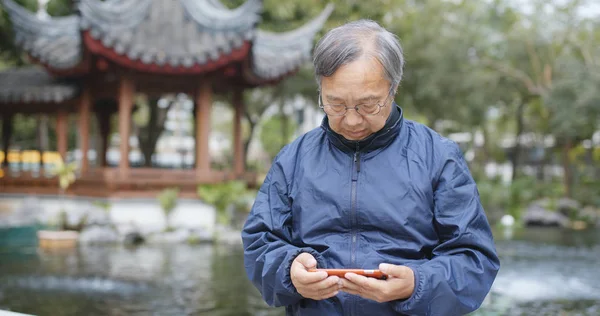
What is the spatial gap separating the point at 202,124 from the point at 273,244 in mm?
11748

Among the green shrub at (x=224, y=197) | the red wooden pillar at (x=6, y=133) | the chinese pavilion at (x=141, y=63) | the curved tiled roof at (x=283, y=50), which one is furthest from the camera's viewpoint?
the red wooden pillar at (x=6, y=133)

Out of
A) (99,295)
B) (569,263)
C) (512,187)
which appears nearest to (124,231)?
(99,295)

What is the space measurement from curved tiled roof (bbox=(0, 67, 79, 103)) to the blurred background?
44mm

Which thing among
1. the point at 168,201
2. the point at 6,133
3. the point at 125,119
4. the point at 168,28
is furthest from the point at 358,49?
the point at 6,133

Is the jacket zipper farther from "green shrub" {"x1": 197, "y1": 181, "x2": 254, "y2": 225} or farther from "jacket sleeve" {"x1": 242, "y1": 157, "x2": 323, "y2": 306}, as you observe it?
"green shrub" {"x1": 197, "y1": 181, "x2": 254, "y2": 225}

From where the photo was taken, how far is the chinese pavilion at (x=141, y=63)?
39.8ft

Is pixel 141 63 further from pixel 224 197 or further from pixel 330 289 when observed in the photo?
pixel 330 289

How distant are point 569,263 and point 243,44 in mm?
6594

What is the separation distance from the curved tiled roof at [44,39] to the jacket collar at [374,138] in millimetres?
11823

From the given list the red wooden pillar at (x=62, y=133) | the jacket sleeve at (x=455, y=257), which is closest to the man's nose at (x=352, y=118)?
the jacket sleeve at (x=455, y=257)

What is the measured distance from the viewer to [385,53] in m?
1.63

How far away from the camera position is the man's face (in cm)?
160

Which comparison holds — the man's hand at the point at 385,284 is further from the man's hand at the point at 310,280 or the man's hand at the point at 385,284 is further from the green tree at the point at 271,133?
the green tree at the point at 271,133

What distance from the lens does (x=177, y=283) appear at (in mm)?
7688
